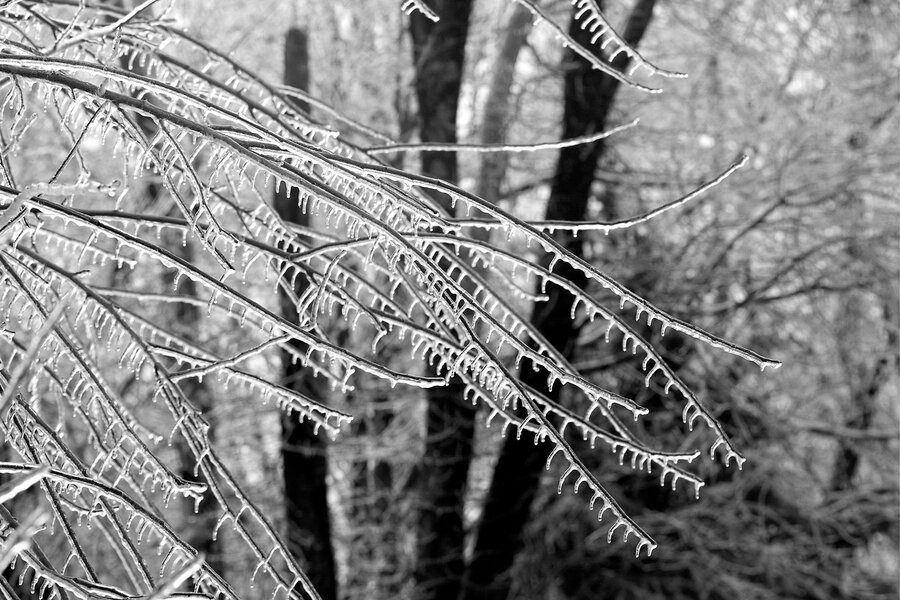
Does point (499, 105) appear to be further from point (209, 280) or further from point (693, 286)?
point (209, 280)

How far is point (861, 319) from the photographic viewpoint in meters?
8.63

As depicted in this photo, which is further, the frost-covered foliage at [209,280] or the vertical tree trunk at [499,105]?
the vertical tree trunk at [499,105]

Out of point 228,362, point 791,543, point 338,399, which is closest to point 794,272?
point 791,543

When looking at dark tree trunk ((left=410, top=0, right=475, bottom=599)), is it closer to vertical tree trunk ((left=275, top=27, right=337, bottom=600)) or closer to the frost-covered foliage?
vertical tree trunk ((left=275, top=27, right=337, bottom=600))

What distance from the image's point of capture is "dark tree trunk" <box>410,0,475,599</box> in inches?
248

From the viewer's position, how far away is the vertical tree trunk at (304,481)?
6742 mm

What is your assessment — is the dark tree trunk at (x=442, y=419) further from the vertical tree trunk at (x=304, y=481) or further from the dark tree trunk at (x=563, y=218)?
the vertical tree trunk at (x=304, y=481)

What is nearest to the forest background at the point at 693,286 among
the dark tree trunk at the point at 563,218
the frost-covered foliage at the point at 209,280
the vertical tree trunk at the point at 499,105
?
the vertical tree trunk at the point at 499,105

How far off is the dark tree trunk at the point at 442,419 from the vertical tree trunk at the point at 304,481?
64cm

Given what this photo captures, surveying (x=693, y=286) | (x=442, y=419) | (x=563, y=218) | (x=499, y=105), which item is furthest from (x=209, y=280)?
(x=693, y=286)

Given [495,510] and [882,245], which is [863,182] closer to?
[882,245]

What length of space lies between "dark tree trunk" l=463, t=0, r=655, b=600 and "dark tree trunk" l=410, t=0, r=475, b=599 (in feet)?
0.67

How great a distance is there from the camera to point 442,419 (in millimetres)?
6992

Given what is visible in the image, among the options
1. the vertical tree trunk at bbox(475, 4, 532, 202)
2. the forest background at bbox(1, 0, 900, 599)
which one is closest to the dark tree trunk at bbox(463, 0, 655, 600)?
the forest background at bbox(1, 0, 900, 599)
